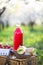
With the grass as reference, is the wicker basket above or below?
below

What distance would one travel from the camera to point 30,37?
262cm

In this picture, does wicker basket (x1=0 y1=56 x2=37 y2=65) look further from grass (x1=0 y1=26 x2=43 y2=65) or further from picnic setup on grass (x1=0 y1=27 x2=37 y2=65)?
grass (x1=0 y1=26 x2=43 y2=65)

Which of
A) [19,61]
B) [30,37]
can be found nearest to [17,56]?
[19,61]

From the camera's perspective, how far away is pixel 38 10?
260cm

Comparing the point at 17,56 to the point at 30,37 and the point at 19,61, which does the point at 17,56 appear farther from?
the point at 30,37

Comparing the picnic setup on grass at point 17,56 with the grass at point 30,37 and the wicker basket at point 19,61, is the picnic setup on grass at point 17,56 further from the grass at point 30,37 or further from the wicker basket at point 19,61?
the grass at point 30,37

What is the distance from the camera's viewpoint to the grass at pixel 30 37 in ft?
8.57

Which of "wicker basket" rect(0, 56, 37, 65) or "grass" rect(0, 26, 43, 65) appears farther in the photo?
"grass" rect(0, 26, 43, 65)

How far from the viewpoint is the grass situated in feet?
8.57

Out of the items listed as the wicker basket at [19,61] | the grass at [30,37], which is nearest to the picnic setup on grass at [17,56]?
the wicker basket at [19,61]

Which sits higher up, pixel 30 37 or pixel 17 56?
pixel 30 37

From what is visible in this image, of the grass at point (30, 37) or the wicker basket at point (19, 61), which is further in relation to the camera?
the grass at point (30, 37)

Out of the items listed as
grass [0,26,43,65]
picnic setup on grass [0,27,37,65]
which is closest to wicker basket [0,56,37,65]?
picnic setup on grass [0,27,37,65]

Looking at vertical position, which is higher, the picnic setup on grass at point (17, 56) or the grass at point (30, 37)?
the grass at point (30, 37)
